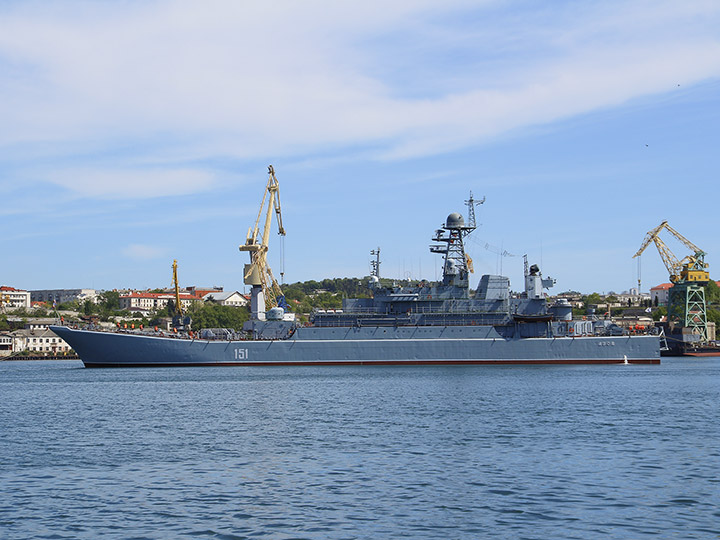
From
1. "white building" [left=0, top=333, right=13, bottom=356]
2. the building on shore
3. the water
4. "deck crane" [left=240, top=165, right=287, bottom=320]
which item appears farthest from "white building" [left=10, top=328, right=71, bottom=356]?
the water

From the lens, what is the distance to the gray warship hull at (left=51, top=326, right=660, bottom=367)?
2657 inches

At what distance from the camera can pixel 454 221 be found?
74000 mm

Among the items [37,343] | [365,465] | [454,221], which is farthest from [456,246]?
[37,343]

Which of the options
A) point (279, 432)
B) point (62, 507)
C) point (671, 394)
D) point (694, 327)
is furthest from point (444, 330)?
point (694, 327)

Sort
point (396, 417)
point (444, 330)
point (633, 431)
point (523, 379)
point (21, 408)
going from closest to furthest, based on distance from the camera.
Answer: point (633, 431), point (396, 417), point (21, 408), point (523, 379), point (444, 330)

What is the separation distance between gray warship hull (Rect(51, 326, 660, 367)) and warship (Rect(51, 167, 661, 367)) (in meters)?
0.09

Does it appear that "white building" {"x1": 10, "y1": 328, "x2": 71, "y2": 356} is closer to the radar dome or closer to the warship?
the warship

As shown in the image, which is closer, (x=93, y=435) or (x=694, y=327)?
(x=93, y=435)

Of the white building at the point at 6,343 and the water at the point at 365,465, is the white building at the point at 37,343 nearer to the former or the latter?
the white building at the point at 6,343

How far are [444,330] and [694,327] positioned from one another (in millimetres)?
67650

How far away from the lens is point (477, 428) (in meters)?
29.0

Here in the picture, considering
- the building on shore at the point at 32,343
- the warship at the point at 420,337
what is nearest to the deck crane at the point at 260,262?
the warship at the point at 420,337

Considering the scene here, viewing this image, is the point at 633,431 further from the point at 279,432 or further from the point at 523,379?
the point at 523,379

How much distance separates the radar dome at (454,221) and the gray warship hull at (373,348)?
11209mm
